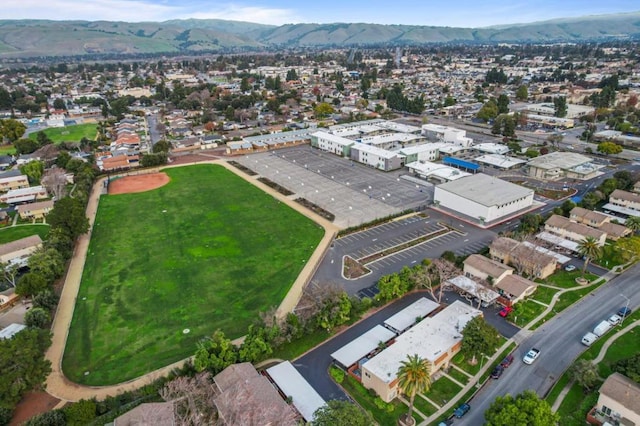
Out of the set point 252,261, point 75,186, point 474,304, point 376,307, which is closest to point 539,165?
point 474,304

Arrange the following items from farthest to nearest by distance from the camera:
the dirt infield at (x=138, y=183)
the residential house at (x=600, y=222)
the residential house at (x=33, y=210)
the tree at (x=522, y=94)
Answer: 1. the tree at (x=522, y=94)
2. the dirt infield at (x=138, y=183)
3. the residential house at (x=33, y=210)
4. the residential house at (x=600, y=222)

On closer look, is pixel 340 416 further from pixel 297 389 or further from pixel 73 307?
pixel 73 307

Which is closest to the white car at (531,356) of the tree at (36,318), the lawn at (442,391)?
the lawn at (442,391)

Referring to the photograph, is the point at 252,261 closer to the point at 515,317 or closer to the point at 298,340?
the point at 298,340

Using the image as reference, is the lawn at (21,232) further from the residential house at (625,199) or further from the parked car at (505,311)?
the residential house at (625,199)

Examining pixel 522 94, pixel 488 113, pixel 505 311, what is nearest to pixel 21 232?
pixel 505 311
